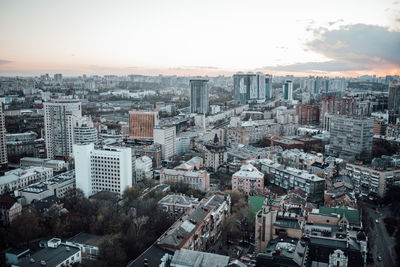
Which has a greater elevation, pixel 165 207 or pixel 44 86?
pixel 44 86

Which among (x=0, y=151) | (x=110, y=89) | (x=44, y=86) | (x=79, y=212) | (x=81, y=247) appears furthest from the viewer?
(x=110, y=89)

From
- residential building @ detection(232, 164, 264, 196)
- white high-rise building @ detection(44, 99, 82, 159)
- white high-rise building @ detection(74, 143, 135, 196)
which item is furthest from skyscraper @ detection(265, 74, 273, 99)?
white high-rise building @ detection(74, 143, 135, 196)

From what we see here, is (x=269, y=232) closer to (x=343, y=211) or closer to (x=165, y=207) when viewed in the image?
(x=343, y=211)

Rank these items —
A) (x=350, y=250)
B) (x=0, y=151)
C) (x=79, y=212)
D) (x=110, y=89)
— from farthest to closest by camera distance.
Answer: (x=110, y=89), (x=0, y=151), (x=79, y=212), (x=350, y=250)

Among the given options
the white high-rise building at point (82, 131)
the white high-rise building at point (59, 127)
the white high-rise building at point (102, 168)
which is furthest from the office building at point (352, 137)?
the white high-rise building at point (59, 127)

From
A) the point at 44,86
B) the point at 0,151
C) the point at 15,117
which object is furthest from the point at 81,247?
the point at 44,86

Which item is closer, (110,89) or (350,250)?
(350,250)

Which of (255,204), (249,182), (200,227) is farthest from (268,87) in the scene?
(200,227)

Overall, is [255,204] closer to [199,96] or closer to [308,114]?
[308,114]
